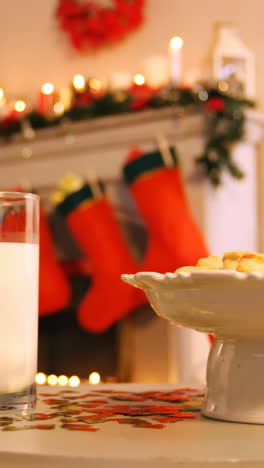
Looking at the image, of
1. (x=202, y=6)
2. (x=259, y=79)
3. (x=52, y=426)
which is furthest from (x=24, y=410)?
(x=202, y=6)

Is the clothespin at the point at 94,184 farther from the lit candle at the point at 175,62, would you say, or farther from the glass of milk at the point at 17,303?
the glass of milk at the point at 17,303

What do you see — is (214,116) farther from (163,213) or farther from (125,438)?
(125,438)

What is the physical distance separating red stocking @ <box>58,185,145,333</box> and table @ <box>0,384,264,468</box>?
190 centimetres

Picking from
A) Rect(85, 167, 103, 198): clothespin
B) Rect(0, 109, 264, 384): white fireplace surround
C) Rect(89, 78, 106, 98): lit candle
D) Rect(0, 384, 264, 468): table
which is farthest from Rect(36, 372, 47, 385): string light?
Rect(89, 78, 106, 98): lit candle

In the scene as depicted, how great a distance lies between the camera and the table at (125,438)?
0.48 metres

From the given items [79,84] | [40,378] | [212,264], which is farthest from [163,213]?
[212,264]

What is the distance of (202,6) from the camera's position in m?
3.11

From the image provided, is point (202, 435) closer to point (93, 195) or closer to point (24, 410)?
point (24, 410)

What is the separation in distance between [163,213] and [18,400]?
193 centimetres

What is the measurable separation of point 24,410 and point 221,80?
217cm

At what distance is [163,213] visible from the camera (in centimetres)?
256

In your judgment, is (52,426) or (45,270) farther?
(45,270)

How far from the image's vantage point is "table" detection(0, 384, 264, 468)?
0.48 m

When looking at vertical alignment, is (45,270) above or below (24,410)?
above
